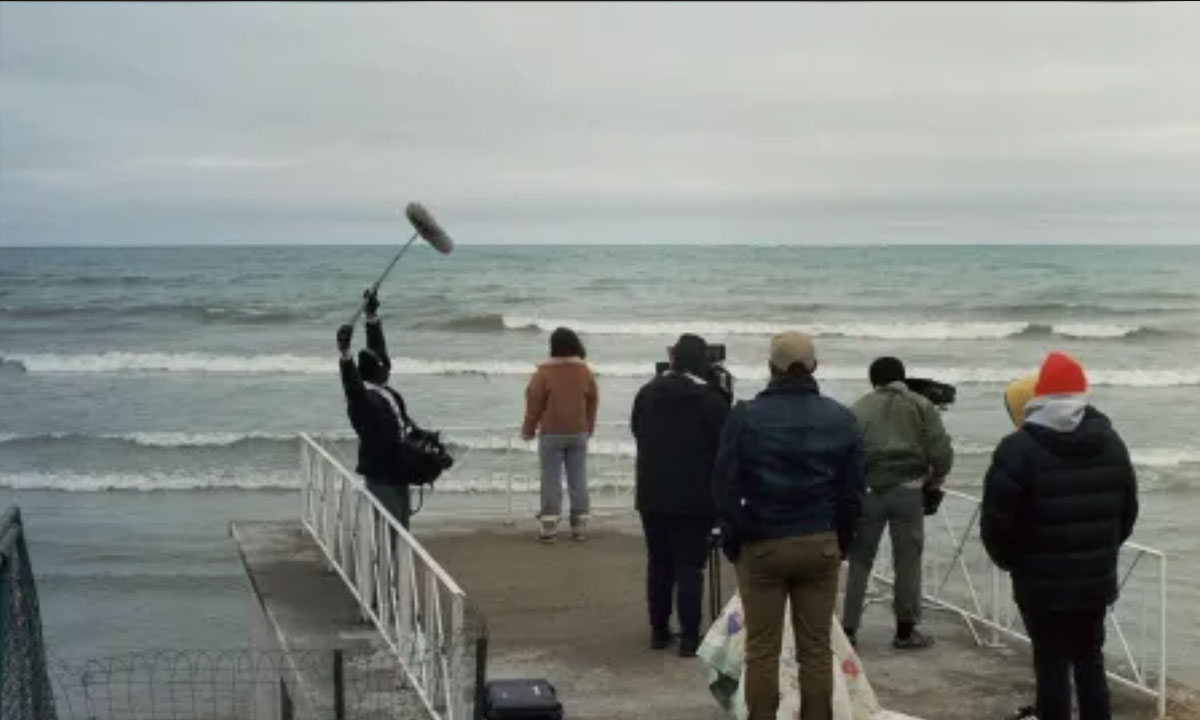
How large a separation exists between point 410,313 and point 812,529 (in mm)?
40555

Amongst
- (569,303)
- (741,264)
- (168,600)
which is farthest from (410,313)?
(741,264)

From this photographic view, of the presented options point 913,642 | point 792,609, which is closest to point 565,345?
point 913,642

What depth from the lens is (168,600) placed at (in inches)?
478

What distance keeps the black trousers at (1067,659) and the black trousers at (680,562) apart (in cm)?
176

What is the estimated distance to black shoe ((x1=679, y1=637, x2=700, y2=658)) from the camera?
701 cm

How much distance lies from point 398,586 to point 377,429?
871mm

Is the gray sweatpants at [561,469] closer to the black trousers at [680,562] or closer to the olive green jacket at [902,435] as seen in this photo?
the black trousers at [680,562]

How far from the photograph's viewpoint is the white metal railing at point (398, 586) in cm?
559

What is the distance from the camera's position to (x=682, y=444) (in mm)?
6742

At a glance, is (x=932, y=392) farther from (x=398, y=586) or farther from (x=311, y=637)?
(x=311, y=637)

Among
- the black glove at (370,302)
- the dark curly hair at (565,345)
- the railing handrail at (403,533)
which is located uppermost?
the black glove at (370,302)

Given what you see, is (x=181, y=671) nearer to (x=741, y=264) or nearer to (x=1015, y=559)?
(x=1015, y=559)

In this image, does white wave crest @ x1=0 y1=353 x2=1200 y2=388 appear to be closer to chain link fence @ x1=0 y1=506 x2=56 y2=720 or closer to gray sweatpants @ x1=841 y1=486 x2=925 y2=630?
gray sweatpants @ x1=841 y1=486 x2=925 y2=630

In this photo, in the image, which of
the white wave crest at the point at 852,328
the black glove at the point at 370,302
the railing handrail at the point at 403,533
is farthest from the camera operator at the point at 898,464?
the white wave crest at the point at 852,328
